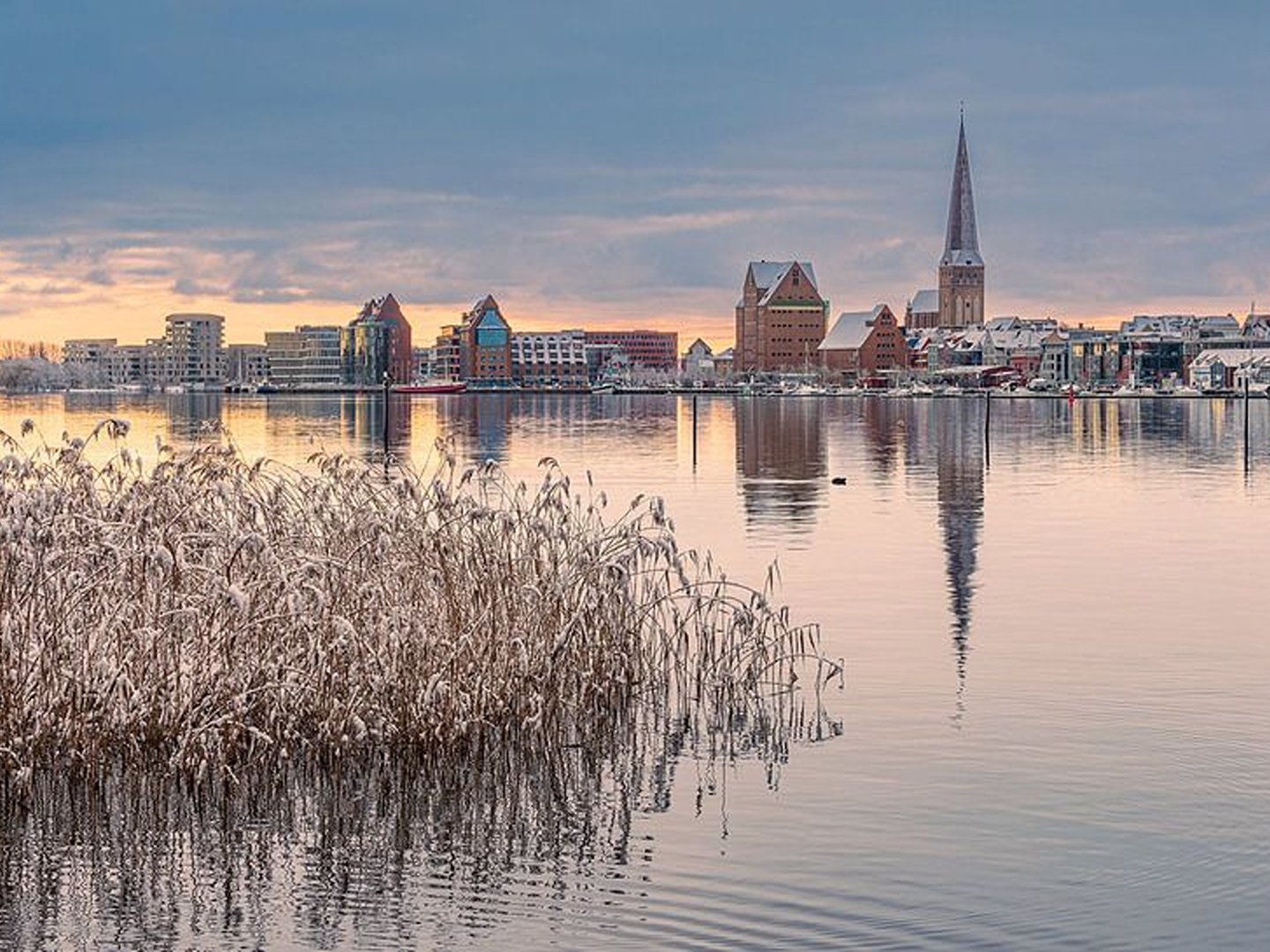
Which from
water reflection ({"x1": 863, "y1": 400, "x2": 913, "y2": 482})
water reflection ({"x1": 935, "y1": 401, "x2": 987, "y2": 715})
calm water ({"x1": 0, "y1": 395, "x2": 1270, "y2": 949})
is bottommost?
calm water ({"x1": 0, "y1": 395, "x2": 1270, "y2": 949})

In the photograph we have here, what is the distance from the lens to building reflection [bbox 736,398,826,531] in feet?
175

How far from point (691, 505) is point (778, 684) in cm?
3346

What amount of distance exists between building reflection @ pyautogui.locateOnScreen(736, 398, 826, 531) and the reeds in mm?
26899

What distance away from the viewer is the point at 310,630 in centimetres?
1764

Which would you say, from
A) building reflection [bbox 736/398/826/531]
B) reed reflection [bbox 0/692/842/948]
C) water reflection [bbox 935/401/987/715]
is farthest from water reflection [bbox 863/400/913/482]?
reed reflection [bbox 0/692/842/948]

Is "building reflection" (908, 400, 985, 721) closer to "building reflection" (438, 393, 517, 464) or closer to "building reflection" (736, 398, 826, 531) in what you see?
"building reflection" (736, 398, 826, 531)

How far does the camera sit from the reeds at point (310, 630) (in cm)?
1744

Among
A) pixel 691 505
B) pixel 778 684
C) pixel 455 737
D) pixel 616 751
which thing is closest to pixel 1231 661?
pixel 778 684

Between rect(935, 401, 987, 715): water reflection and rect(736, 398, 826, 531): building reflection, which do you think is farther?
rect(736, 398, 826, 531): building reflection

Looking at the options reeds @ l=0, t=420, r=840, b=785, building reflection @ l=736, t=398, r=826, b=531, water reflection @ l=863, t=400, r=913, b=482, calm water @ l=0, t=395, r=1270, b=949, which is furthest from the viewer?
water reflection @ l=863, t=400, r=913, b=482

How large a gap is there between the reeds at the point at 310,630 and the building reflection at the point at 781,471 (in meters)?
26.9

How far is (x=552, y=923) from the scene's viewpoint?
48.3 feet

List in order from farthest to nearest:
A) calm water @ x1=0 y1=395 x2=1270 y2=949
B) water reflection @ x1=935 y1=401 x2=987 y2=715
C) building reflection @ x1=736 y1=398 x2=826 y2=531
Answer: building reflection @ x1=736 y1=398 x2=826 y2=531, water reflection @ x1=935 y1=401 x2=987 y2=715, calm water @ x1=0 y1=395 x2=1270 y2=949

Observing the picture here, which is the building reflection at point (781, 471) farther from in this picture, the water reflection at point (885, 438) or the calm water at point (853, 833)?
the calm water at point (853, 833)
